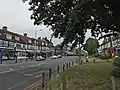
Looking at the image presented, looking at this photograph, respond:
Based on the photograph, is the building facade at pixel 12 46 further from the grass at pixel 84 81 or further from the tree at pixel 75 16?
the tree at pixel 75 16

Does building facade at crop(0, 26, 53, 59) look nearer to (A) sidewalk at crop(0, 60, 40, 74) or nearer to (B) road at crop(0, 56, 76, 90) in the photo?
(A) sidewalk at crop(0, 60, 40, 74)

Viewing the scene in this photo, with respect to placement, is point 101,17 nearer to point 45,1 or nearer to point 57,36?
point 45,1

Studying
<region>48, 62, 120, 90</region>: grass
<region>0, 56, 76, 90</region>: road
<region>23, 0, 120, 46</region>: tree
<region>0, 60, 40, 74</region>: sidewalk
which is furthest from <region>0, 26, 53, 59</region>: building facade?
<region>23, 0, 120, 46</region>: tree

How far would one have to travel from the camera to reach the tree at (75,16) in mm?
12376

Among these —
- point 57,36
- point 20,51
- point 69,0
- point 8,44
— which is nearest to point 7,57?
point 8,44

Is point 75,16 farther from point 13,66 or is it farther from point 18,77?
point 13,66

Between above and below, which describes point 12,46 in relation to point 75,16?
above

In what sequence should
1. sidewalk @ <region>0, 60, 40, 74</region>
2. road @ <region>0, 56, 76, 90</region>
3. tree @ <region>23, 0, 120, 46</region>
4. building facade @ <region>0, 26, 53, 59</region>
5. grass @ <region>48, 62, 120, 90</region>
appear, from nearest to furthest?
1. tree @ <region>23, 0, 120, 46</region>
2. grass @ <region>48, 62, 120, 90</region>
3. road @ <region>0, 56, 76, 90</region>
4. sidewalk @ <region>0, 60, 40, 74</region>
5. building facade @ <region>0, 26, 53, 59</region>

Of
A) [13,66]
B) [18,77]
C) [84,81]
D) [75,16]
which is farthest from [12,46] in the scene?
[75,16]

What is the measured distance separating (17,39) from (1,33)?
16352 millimetres

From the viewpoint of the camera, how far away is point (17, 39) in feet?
352

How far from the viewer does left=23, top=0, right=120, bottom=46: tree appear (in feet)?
40.6

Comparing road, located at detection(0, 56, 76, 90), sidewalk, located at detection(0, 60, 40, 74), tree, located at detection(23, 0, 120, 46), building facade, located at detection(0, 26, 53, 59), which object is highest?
building facade, located at detection(0, 26, 53, 59)

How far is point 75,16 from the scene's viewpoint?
477 inches
